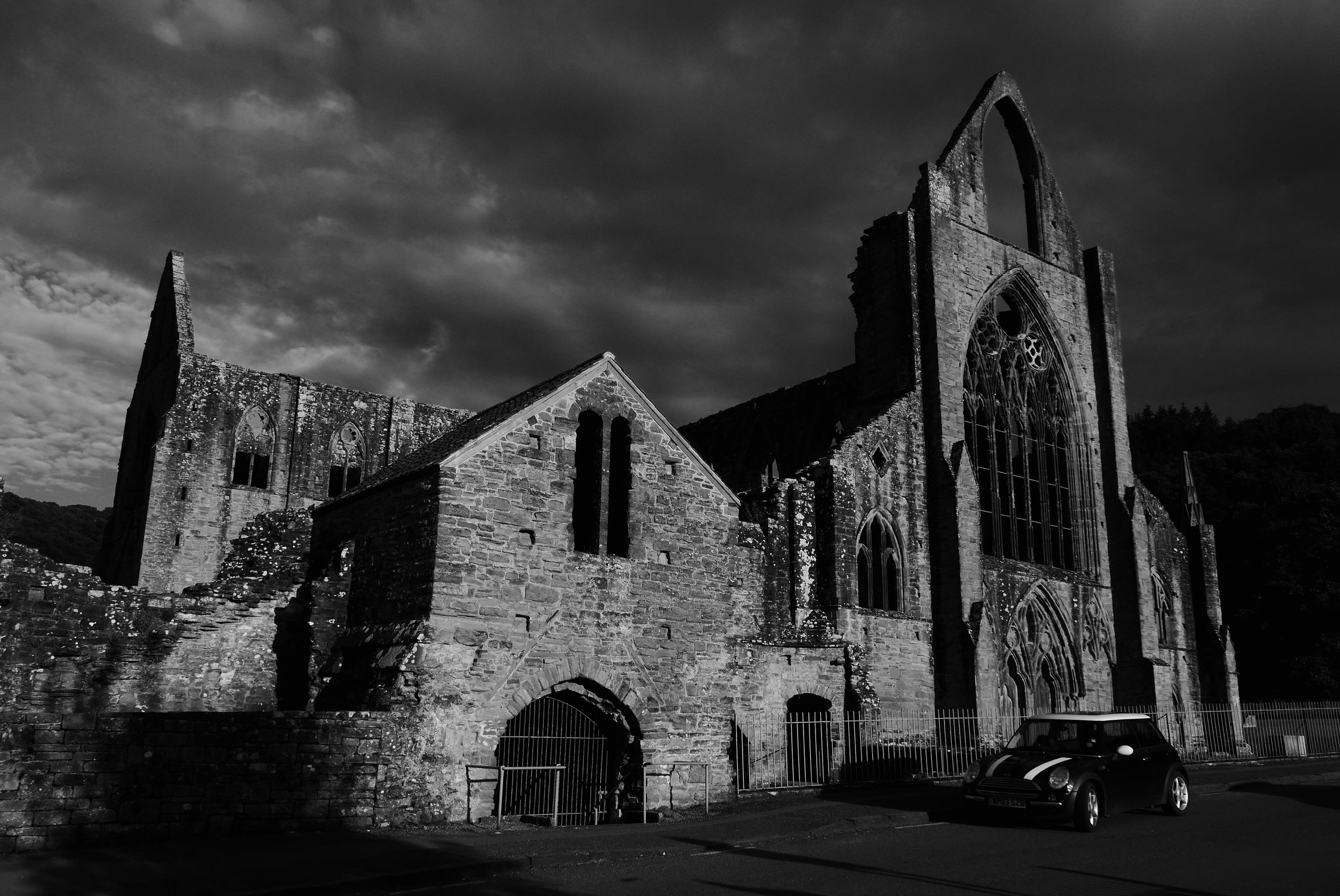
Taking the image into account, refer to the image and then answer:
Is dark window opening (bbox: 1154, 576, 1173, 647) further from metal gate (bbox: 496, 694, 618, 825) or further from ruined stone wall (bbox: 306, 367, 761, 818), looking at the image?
metal gate (bbox: 496, 694, 618, 825)

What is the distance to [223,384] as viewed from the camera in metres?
33.4

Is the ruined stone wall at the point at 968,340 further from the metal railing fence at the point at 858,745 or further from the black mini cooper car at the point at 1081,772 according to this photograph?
the black mini cooper car at the point at 1081,772

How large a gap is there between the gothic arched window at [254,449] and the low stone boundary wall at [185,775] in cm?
2306

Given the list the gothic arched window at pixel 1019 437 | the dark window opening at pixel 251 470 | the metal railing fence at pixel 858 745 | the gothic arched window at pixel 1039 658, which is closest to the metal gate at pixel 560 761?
the metal railing fence at pixel 858 745


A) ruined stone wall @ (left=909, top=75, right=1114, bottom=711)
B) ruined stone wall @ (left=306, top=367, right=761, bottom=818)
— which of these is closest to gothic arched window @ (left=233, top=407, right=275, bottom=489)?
ruined stone wall @ (left=306, top=367, right=761, bottom=818)

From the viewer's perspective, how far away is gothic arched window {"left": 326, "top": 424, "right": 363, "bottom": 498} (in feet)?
116

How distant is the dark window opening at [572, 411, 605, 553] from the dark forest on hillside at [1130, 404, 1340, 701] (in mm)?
36294

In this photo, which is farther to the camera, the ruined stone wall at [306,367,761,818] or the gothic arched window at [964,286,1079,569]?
the gothic arched window at [964,286,1079,569]

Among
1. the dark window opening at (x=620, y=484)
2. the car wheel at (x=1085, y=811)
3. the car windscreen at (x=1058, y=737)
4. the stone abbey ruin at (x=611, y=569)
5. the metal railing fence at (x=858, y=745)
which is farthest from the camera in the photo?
the metal railing fence at (x=858, y=745)

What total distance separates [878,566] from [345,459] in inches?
776

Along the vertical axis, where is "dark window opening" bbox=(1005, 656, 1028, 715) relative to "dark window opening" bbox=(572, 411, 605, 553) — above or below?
below

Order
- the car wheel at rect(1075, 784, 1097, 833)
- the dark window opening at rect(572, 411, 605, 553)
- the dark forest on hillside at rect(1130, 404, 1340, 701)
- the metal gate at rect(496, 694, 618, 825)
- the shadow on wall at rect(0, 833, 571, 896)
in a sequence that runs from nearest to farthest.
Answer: the shadow on wall at rect(0, 833, 571, 896)
the car wheel at rect(1075, 784, 1097, 833)
the metal gate at rect(496, 694, 618, 825)
the dark window opening at rect(572, 411, 605, 553)
the dark forest on hillside at rect(1130, 404, 1340, 701)

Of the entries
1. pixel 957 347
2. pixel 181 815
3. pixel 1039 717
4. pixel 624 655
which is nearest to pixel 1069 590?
pixel 957 347

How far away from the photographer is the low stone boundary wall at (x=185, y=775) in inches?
413
